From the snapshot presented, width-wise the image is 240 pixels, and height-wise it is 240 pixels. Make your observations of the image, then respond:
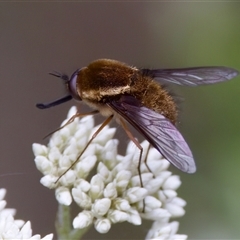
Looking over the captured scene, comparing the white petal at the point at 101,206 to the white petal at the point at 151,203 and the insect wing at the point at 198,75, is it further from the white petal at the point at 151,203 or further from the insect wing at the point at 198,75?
the insect wing at the point at 198,75

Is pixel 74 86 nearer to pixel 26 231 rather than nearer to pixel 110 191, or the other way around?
pixel 110 191

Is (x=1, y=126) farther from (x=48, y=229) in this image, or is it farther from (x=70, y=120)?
(x=70, y=120)

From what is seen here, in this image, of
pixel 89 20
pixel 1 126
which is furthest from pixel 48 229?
pixel 89 20

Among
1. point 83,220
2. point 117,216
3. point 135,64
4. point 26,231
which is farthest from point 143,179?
point 135,64

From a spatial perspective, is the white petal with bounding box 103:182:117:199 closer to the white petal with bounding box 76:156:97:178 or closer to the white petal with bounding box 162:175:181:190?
the white petal with bounding box 76:156:97:178

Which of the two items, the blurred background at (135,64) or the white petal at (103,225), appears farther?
the blurred background at (135,64)

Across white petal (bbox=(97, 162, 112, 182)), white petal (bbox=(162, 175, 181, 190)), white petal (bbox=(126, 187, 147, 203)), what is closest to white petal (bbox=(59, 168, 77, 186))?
white petal (bbox=(97, 162, 112, 182))

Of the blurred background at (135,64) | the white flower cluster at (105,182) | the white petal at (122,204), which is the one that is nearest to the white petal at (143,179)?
the white flower cluster at (105,182)

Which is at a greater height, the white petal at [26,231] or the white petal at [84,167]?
the white petal at [84,167]
